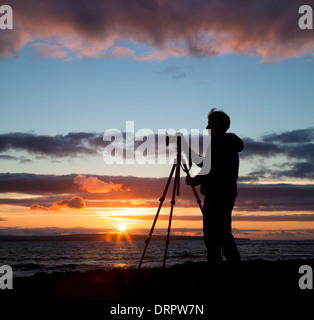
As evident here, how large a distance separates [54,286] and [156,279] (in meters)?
1.90

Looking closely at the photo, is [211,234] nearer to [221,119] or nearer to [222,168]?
[222,168]

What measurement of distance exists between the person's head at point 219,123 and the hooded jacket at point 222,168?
15 cm

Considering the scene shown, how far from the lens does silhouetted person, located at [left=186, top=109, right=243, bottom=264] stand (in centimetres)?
472

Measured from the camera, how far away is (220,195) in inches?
187

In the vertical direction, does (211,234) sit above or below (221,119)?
below

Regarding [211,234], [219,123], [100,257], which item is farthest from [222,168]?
[100,257]

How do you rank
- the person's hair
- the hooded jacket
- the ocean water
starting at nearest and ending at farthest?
the hooded jacket
the person's hair
the ocean water

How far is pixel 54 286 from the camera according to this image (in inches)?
244

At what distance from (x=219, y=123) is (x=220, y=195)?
1.03 metres

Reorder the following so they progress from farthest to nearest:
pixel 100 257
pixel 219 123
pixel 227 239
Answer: pixel 100 257 → pixel 219 123 → pixel 227 239

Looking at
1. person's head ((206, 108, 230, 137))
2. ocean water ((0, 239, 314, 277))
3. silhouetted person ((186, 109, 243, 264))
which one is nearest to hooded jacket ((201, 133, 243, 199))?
silhouetted person ((186, 109, 243, 264))

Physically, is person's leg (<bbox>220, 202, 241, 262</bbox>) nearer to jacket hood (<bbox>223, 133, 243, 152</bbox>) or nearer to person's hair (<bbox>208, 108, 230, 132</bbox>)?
jacket hood (<bbox>223, 133, 243, 152</bbox>)
